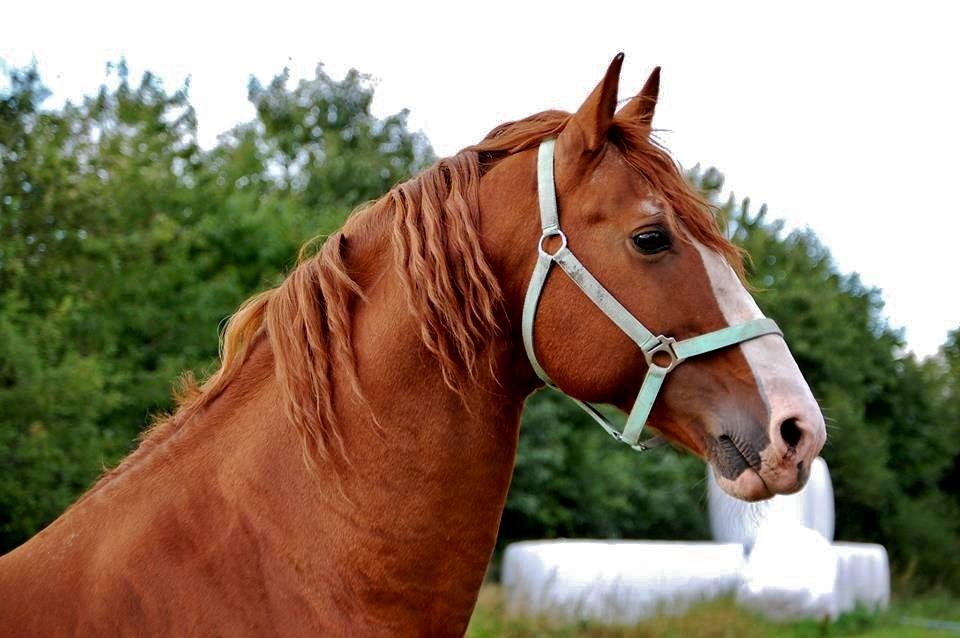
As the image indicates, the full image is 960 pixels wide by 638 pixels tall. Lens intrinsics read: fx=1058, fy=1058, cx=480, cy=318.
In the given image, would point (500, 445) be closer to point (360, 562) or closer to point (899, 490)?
point (360, 562)

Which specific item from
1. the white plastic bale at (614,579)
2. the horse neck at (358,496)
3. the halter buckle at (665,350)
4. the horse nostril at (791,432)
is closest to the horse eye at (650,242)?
the halter buckle at (665,350)

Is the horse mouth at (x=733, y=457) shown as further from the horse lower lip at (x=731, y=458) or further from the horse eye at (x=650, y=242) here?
the horse eye at (x=650, y=242)

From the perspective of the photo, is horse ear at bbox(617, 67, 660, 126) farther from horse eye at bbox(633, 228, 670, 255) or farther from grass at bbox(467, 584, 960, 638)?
grass at bbox(467, 584, 960, 638)

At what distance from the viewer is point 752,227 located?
1179 inches

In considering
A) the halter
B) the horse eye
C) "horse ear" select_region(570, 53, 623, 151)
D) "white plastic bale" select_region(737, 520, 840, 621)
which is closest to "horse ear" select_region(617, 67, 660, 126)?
"horse ear" select_region(570, 53, 623, 151)

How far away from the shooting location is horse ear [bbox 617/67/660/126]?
3193 mm

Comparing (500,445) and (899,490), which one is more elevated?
(500,445)

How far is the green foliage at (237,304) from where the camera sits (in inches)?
616

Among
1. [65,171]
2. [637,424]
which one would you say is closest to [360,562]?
[637,424]

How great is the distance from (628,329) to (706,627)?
8969mm

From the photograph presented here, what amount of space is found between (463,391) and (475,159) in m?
0.70

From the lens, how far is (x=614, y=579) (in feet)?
41.1

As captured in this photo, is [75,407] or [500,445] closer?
[500,445]

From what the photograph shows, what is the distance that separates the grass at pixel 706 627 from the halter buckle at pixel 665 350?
6071 millimetres
